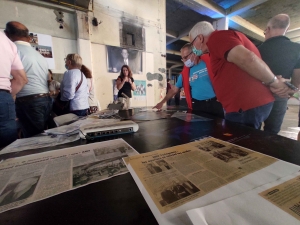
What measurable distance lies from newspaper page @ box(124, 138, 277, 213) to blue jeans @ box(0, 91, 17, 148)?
935 mm

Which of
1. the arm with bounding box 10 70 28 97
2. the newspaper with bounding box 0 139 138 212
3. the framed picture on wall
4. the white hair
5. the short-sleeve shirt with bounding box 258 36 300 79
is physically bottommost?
the newspaper with bounding box 0 139 138 212

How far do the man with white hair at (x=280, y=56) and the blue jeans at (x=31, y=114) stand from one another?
1.85m

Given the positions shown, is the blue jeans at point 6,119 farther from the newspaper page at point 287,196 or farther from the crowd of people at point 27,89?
the newspaper page at point 287,196

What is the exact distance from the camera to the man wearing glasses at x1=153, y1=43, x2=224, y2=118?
1.19 meters

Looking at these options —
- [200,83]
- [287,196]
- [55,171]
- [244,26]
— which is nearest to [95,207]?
[55,171]

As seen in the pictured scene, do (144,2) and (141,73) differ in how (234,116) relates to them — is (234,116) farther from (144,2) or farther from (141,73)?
(144,2)

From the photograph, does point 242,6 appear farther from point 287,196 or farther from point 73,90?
point 287,196

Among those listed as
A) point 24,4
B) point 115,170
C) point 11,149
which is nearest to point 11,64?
point 11,149

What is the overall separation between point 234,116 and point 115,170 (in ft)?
2.54

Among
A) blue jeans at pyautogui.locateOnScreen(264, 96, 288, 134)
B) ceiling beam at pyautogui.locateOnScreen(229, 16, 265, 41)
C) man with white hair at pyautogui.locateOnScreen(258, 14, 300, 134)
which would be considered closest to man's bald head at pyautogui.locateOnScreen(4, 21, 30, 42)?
man with white hair at pyautogui.locateOnScreen(258, 14, 300, 134)

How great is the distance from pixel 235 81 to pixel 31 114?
60.2 inches

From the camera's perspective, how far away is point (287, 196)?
0.23 meters

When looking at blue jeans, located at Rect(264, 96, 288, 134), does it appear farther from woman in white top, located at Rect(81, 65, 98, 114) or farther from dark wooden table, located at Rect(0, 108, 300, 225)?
woman in white top, located at Rect(81, 65, 98, 114)

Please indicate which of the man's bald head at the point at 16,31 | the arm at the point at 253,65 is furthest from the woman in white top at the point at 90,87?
the arm at the point at 253,65
